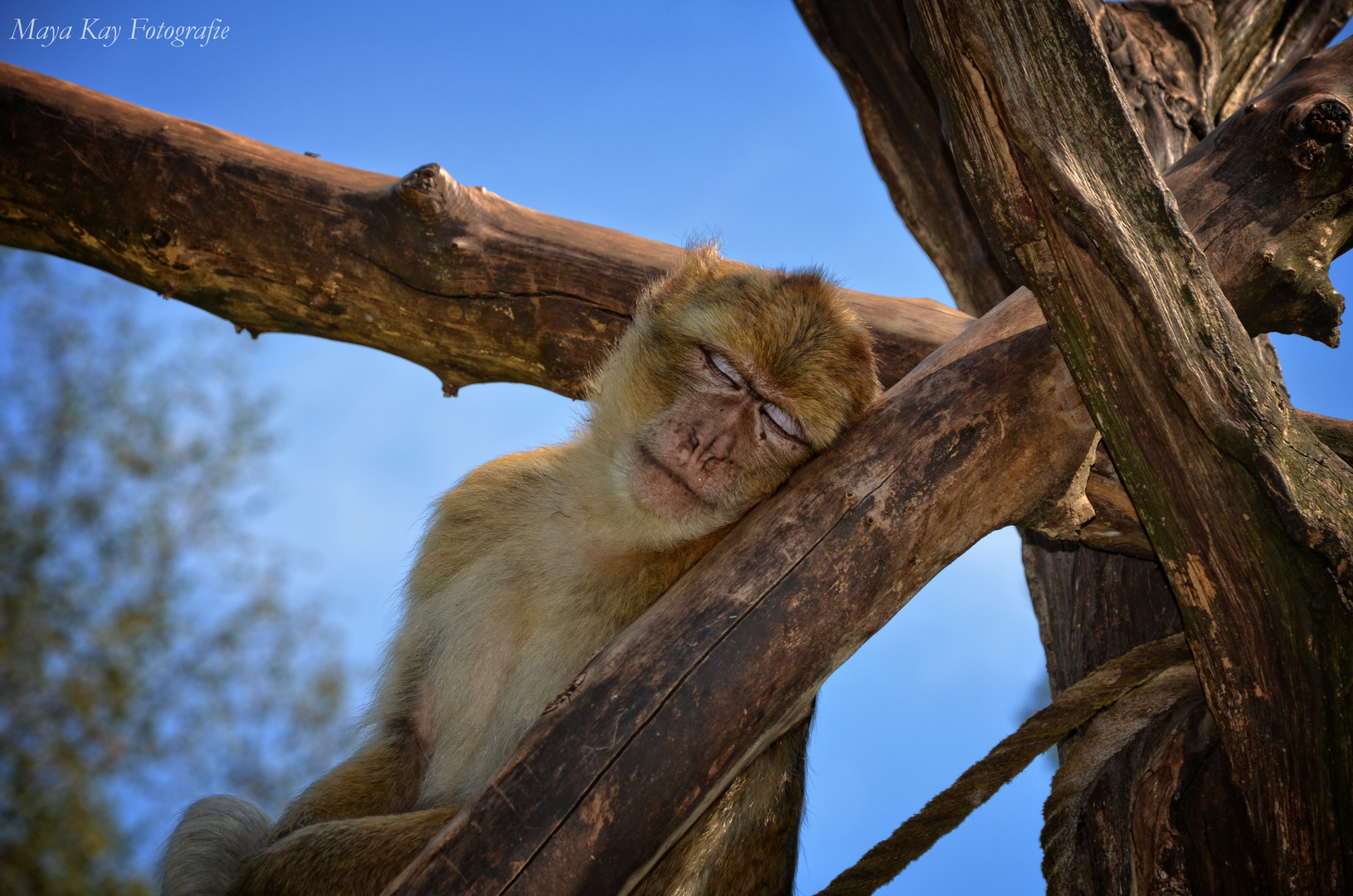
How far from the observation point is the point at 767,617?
166 centimetres

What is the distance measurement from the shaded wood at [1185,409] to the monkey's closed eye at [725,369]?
67 cm

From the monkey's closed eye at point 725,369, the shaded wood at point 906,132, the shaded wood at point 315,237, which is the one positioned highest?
the shaded wood at point 906,132

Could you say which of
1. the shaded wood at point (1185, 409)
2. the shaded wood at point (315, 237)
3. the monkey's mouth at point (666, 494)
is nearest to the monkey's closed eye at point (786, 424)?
the monkey's mouth at point (666, 494)

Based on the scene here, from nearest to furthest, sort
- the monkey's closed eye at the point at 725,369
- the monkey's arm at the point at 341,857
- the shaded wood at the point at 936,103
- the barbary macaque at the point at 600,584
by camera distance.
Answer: the monkey's arm at the point at 341,857
the barbary macaque at the point at 600,584
the monkey's closed eye at the point at 725,369
the shaded wood at the point at 936,103

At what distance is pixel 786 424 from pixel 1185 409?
811 mm

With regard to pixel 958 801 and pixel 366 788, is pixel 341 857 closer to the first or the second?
pixel 366 788

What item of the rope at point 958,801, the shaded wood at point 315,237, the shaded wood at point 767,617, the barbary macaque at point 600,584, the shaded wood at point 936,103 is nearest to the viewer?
the shaded wood at point 767,617

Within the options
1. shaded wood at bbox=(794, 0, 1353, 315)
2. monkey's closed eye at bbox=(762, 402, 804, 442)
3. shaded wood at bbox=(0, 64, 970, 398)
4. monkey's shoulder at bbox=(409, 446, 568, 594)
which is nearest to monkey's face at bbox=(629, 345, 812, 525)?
monkey's closed eye at bbox=(762, 402, 804, 442)

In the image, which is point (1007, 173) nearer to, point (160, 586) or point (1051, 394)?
point (1051, 394)

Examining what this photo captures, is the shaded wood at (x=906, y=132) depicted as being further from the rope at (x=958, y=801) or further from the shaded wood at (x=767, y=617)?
the rope at (x=958, y=801)

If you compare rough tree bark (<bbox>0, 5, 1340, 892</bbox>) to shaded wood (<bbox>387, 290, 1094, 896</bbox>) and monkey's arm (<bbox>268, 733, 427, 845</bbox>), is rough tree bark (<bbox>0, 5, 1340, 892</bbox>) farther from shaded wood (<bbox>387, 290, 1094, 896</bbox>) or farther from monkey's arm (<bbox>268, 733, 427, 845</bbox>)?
monkey's arm (<bbox>268, 733, 427, 845</bbox>)

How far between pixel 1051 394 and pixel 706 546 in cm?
87

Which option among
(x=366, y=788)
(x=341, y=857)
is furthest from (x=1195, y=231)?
(x=366, y=788)

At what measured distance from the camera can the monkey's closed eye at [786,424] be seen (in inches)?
79.6
